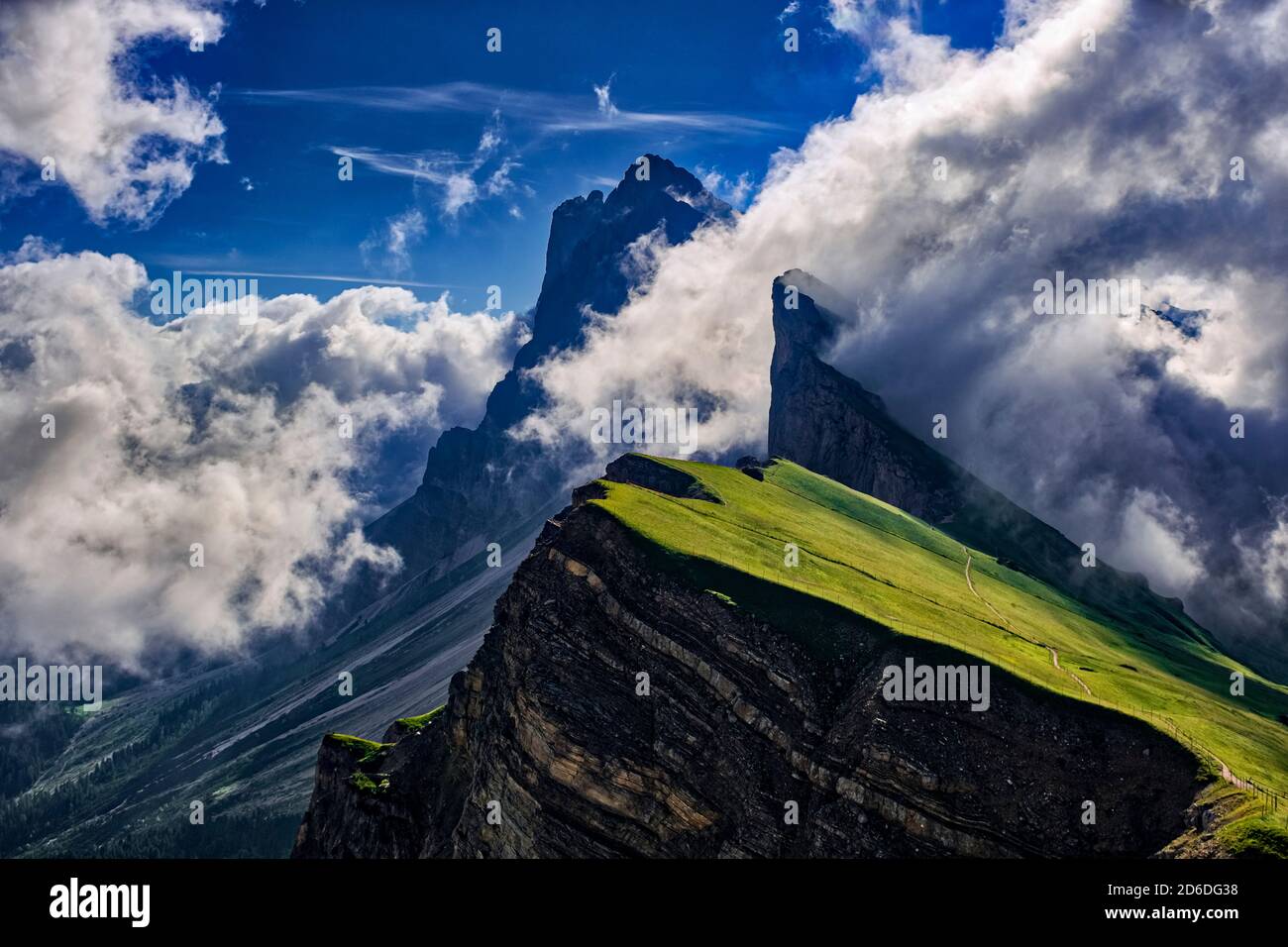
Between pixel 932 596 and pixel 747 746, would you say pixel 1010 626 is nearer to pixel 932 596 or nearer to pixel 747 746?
pixel 932 596

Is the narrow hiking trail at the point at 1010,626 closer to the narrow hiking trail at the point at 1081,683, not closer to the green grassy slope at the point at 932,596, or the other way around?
the narrow hiking trail at the point at 1081,683

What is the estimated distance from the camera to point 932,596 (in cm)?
9875

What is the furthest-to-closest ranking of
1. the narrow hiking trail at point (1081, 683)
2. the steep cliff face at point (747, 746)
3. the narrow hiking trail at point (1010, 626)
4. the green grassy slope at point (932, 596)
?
the narrow hiking trail at point (1010, 626), the green grassy slope at point (932, 596), the steep cliff face at point (747, 746), the narrow hiking trail at point (1081, 683)

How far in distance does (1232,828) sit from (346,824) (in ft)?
268

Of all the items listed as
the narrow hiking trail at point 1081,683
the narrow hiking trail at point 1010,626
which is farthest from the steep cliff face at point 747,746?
the narrow hiking trail at point 1010,626

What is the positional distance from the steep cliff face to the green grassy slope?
355 centimetres

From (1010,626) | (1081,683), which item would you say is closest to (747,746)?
(1081,683)

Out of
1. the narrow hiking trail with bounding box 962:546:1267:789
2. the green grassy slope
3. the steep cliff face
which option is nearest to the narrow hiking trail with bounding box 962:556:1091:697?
the narrow hiking trail with bounding box 962:546:1267:789

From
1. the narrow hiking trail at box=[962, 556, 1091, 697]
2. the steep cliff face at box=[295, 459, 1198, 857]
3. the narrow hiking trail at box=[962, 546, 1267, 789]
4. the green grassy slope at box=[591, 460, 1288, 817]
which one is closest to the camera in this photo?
the narrow hiking trail at box=[962, 546, 1267, 789]

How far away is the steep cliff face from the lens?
2329 inches

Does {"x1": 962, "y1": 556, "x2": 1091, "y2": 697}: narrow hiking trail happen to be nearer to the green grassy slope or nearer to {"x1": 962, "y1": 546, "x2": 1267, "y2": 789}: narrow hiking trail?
{"x1": 962, "y1": 546, "x2": 1267, "y2": 789}: narrow hiking trail

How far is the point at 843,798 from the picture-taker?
60.8 m

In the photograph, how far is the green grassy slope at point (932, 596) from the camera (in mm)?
73688

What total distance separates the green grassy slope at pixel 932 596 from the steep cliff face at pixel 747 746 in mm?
3546
